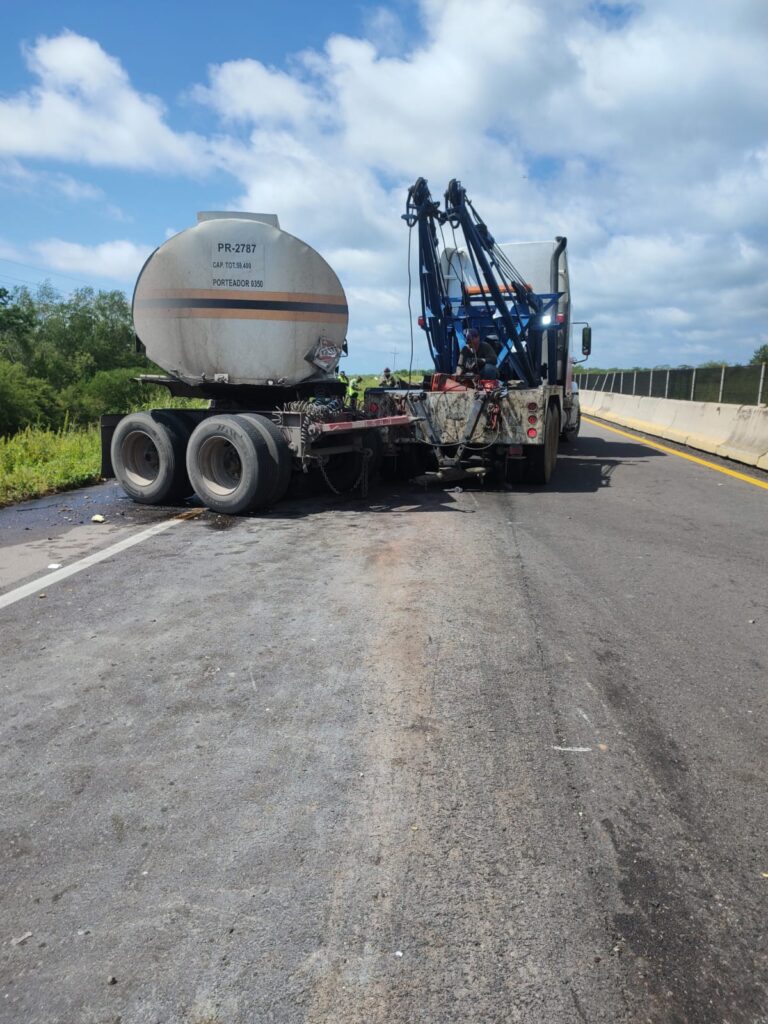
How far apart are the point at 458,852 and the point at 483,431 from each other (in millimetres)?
8985

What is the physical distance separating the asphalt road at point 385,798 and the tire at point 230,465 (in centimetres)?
287

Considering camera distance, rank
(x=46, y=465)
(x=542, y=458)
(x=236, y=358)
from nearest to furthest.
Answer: (x=236, y=358) → (x=542, y=458) → (x=46, y=465)

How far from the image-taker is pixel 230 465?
32.4 feet

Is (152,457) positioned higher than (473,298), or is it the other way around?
(473,298)

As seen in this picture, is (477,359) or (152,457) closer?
(152,457)

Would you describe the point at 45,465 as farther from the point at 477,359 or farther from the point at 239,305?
the point at 477,359

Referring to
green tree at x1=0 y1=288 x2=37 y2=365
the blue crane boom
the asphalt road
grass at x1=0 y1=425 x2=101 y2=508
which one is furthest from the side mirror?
green tree at x1=0 y1=288 x2=37 y2=365

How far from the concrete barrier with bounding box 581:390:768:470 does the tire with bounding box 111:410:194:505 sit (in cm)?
964

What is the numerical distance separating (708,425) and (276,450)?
466 inches

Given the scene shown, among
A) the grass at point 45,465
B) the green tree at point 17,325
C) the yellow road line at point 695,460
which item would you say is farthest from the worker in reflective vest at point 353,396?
the green tree at point 17,325

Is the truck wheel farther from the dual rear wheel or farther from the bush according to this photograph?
the bush

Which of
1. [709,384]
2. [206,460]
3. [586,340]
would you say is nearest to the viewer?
[206,460]

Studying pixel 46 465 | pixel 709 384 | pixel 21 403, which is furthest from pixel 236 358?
pixel 21 403

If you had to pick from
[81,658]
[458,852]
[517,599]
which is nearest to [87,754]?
[81,658]
